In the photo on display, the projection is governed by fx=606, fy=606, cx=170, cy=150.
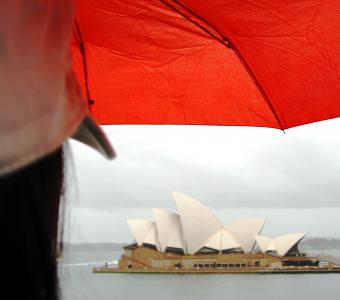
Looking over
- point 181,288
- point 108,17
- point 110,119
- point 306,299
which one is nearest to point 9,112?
point 108,17

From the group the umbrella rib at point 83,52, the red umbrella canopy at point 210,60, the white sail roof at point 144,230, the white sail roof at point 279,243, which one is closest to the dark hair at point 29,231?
the red umbrella canopy at point 210,60

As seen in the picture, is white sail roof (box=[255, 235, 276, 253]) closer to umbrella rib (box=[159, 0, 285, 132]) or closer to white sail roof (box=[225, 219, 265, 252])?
white sail roof (box=[225, 219, 265, 252])

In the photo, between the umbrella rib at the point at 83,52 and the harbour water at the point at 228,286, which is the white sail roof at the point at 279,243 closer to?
the harbour water at the point at 228,286

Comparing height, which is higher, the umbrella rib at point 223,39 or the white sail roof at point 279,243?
the white sail roof at point 279,243

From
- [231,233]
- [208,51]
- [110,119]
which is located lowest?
[110,119]

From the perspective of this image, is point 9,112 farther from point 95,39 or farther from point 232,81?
point 232,81

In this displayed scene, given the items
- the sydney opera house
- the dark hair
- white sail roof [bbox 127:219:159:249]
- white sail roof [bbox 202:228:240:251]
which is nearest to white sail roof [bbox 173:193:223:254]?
the sydney opera house
